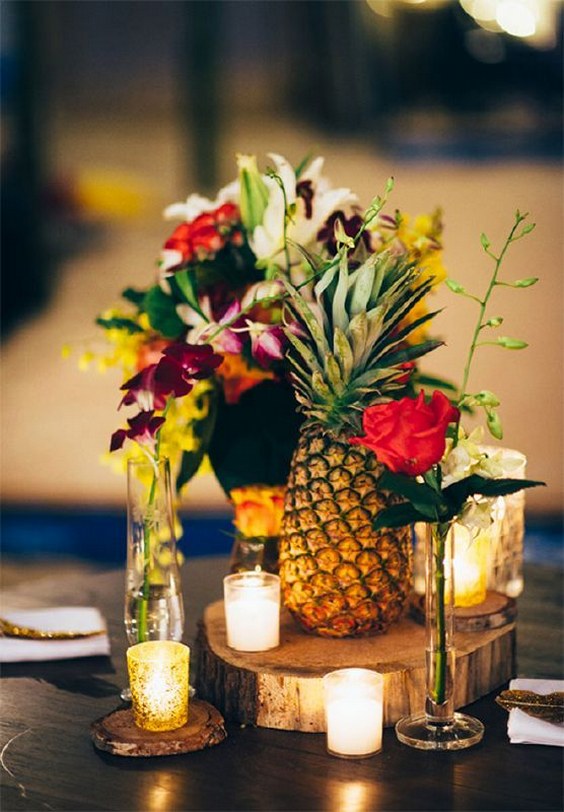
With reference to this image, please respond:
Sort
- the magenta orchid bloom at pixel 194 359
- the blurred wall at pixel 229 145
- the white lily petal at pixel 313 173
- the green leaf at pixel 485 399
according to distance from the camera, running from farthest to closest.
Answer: the blurred wall at pixel 229 145 → the white lily petal at pixel 313 173 → the magenta orchid bloom at pixel 194 359 → the green leaf at pixel 485 399

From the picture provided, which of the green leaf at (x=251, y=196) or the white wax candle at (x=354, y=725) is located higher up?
the green leaf at (x=251, y=196)

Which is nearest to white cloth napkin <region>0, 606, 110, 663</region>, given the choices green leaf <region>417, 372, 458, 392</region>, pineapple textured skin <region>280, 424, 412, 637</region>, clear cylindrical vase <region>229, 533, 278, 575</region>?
clear cylindrical vase <region>229, 533, 278, 575</region>

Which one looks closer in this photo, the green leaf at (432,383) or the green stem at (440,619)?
the green stem at (440,619)

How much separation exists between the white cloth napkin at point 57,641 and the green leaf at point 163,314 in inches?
16.9

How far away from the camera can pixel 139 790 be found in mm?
1226

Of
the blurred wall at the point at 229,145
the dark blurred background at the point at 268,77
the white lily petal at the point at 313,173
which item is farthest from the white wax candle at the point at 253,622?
the dark blurred background at the point at 268,77

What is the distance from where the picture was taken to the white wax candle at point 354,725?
4.23 feet

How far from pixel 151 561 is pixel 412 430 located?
0.39 m

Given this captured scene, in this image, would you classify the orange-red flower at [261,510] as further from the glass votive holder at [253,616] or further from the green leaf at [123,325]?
the green leaf at [123,325]

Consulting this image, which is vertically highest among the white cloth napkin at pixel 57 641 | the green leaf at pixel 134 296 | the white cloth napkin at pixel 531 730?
the green leaf at pixel 134 296

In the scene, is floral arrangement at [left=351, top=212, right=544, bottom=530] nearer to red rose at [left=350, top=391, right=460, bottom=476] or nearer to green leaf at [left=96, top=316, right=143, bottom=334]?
A: red rose at [left=350, top=391, right=460, bottom=476]

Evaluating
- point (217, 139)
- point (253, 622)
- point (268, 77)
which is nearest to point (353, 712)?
point (253, 622)

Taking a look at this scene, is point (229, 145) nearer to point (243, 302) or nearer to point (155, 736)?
point (243, 302)

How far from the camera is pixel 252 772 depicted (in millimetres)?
1270
